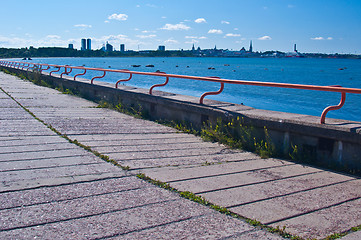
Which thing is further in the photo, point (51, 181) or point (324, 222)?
point (51, 181)

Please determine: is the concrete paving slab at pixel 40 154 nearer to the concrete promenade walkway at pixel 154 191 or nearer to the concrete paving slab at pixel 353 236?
the concrete promenade walkway at pixel 154 191

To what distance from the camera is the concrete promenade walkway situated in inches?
122

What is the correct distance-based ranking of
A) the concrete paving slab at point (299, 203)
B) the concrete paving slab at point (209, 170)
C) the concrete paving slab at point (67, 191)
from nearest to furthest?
the concrete paving slab at point (299, 203), the concrete paving slab at point (67, 191), the concrete paving slab at point (209, 170)

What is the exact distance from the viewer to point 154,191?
3918 millimetres

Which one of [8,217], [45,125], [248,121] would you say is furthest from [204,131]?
[8,217]

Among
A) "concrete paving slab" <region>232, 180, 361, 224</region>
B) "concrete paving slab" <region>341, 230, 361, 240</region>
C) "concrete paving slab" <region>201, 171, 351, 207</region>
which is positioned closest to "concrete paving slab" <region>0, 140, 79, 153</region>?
"concrete paving slab" <region>201, 171, 351, 207</region>

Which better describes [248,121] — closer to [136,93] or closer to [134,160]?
[134,160]

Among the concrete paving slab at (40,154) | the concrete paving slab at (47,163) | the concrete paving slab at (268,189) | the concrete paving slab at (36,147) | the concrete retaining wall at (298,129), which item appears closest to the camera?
the concrete paving slab at (268,189)

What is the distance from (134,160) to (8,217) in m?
2.11

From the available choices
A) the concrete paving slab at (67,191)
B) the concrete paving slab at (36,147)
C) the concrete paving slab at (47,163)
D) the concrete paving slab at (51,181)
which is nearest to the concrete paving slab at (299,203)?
the concrete paving slab at (67,191)

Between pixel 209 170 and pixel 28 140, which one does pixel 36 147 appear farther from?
pixel 209 170

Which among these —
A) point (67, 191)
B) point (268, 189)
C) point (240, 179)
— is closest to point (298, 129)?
point (240, 179)

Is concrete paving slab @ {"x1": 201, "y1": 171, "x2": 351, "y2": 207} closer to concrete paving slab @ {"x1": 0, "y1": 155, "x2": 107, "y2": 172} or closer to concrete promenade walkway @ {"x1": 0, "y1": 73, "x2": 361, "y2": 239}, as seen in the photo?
concrete promenade walkway @ {"x1": 0, "y1": 73, "x2": 361, "y2": 239}

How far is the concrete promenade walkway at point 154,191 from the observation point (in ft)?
10.1
